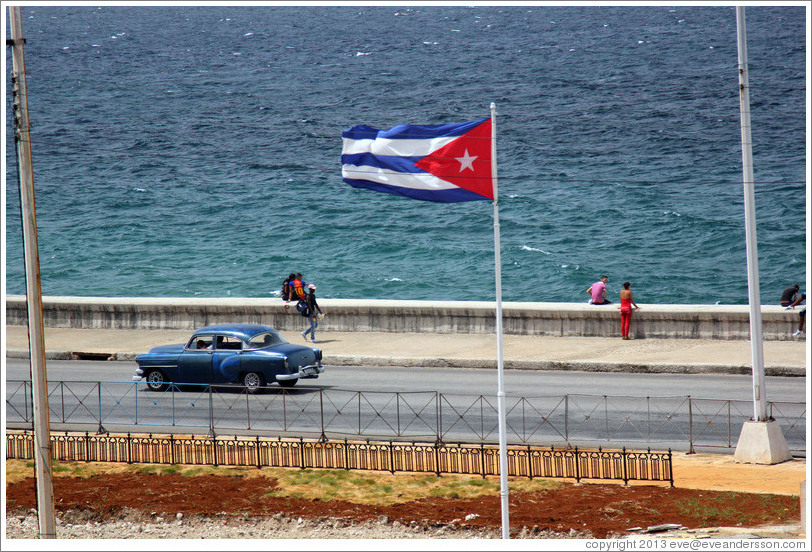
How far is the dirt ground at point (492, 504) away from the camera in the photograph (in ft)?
43.0

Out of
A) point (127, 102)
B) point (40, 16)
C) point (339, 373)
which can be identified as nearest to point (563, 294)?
point (339, 373)

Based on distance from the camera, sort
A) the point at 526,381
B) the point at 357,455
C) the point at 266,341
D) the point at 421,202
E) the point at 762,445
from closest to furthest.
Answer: the point at 762,445 → the point at 357,455 → the point at 266,341 → the point at 526,381 → the point at 421,202

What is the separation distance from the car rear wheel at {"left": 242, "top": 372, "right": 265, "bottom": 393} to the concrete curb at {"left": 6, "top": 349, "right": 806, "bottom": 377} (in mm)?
3703

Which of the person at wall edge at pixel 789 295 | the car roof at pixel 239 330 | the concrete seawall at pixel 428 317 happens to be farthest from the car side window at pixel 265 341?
the person at wall edge at pixel 789 295

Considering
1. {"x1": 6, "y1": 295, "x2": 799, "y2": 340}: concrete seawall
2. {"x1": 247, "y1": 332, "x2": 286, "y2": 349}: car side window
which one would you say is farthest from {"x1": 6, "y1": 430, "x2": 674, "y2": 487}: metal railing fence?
{"x1": 6, "y1": 295, "x2": 799, "y2": 340}: concrete seawall

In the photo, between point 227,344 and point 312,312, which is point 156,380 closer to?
point 227,344

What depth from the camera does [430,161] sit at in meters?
12.4

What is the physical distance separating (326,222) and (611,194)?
19.6 m

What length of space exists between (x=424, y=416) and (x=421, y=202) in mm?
49771

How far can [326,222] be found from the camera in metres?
62.9

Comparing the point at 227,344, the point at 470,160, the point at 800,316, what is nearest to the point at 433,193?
the point at 470,160

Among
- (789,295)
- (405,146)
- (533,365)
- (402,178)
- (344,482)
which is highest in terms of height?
(405,146)

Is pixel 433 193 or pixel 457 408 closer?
pixel 433 193

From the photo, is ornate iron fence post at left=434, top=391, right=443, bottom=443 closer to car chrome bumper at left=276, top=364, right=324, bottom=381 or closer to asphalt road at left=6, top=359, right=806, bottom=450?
asphalt road at left=6, top=359, right=806, bottom=450
